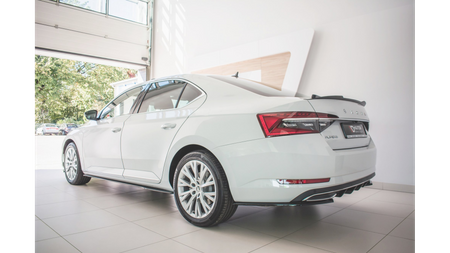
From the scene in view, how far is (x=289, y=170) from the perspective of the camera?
171 centimetres

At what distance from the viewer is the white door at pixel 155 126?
2.35 metres

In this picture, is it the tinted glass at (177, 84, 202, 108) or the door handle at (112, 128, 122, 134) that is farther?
the door handle at (112, 128, 122, 134)

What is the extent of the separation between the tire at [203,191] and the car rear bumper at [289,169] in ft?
0.44

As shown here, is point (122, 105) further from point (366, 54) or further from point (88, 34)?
point (88, 34)

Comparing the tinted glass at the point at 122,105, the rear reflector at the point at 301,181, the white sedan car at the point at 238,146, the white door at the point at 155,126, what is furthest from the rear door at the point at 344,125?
the tinted glass at the point at 122,105

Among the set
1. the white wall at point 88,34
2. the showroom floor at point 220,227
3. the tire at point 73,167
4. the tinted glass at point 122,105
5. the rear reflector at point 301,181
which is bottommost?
the showroom floor at point 220,227

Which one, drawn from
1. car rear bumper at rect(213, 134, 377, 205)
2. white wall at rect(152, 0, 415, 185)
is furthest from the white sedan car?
white wall at rect(152, 0, 415, 185)

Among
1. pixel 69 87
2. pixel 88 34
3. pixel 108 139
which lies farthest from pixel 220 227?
pixel 69 87

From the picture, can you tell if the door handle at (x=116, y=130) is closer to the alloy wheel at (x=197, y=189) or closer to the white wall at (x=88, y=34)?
the alloy wheel at (x=197, y=189)

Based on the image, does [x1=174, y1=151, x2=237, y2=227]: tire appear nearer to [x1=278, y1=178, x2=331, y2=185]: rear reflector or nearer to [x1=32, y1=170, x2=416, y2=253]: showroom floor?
[x1=32, y1=170, x2=416, y2=253]: showroom floor

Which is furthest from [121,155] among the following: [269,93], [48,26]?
[48,26]

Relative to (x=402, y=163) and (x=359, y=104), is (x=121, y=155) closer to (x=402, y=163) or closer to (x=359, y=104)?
(x=359, y=104)

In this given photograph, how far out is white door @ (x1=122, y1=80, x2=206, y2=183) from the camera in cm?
235

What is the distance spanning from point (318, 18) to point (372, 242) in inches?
144
